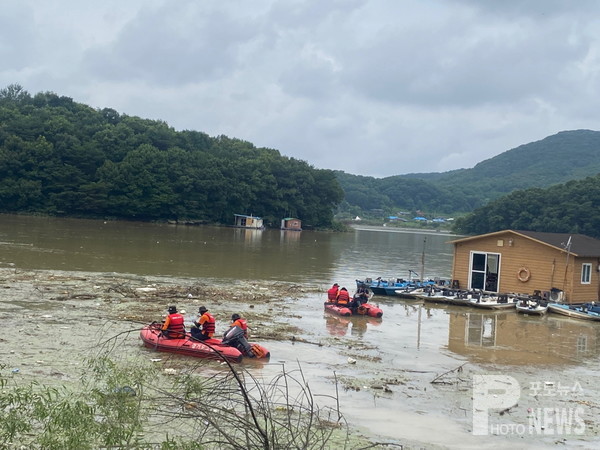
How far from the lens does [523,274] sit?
3042 centimetres

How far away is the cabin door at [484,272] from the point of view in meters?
31.6

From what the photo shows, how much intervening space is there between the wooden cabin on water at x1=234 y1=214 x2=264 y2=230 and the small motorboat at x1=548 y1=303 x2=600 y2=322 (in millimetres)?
75375

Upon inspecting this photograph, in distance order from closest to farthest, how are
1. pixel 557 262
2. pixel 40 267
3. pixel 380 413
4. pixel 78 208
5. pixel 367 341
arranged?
pixel 380 413 → pixel 367 341 → pixel 557 262 → pixel 40 267 → pixel 78 208

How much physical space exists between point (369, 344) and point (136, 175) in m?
76.7

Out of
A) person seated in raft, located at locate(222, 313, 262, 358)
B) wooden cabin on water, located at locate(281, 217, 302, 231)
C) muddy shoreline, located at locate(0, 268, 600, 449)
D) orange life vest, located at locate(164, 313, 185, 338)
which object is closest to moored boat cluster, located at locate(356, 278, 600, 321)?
muddy shoreline, located at locate(0, 268, 600, 449)

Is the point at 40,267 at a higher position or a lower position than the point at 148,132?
lower

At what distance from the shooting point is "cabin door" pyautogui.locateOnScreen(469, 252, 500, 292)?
31.6 meters

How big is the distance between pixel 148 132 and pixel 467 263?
273 ft

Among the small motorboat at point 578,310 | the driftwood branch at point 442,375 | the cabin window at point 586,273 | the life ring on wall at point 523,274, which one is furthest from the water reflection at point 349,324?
the cabin window at point 586,273

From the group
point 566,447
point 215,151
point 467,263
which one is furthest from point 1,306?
point 215,151

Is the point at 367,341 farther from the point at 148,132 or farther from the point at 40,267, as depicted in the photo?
the point at 148,132

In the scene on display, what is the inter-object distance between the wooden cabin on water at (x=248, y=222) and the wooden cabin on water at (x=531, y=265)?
231 ft

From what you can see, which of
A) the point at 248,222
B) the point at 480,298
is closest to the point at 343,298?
the point at 480,298

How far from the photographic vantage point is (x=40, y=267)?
3241cm
